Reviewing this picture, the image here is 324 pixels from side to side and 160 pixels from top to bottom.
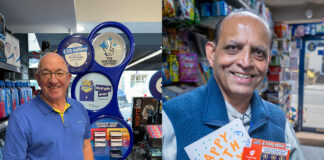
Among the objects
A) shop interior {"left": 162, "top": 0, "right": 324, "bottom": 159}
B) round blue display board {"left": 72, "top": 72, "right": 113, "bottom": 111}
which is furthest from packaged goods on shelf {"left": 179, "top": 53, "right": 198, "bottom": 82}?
round blue display board {"left": 72, "top": 72, "right": 113, "bottom": 111}

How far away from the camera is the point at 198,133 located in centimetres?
105

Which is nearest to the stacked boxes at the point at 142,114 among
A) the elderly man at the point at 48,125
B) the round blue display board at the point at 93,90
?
the round blue display board at the point at 93,90

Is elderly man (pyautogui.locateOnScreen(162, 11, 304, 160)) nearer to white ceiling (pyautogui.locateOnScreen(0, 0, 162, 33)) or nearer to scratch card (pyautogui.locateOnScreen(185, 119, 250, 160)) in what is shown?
scratch card (pyautogui.locateOnScreen(185, 119, 250, 160))

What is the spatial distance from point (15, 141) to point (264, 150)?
1036 mm

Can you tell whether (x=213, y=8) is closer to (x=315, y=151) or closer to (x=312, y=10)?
(x=312, y=10)

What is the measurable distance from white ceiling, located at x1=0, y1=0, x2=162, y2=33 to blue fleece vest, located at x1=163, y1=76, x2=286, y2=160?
0.91 m

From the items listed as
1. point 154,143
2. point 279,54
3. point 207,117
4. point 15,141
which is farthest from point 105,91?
point 279,54

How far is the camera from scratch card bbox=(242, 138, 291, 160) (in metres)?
1.01

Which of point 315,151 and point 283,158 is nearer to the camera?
point 283,158

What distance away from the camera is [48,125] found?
121 cm

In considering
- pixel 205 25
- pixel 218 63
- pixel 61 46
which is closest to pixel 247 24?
pixel 218 63

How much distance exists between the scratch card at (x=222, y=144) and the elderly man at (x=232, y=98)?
0.02 m

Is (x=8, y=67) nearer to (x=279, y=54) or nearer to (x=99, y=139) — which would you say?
(x=99, y=139)

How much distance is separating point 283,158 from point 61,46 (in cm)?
123
